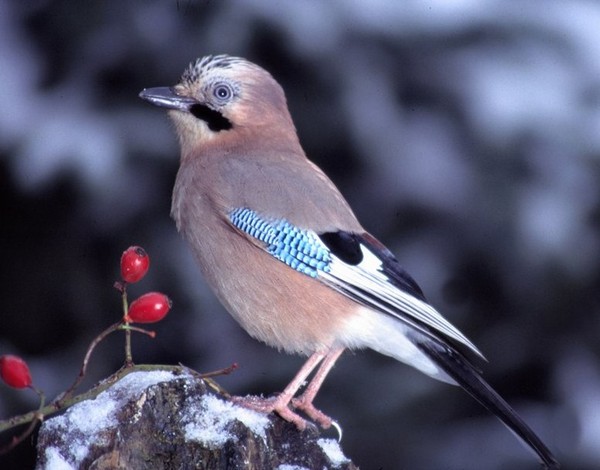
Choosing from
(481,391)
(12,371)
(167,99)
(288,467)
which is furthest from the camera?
(167,99)

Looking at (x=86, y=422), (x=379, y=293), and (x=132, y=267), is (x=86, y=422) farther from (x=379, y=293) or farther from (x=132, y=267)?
(x=379, y=293)

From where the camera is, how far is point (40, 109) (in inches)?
123

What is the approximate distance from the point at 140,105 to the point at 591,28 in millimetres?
1297

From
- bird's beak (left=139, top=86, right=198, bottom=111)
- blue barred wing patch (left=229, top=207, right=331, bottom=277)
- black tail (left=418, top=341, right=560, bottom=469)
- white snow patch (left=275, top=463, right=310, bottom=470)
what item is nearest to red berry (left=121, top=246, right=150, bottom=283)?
white snow patch (left=275, top=463, right=310, bottom=470)

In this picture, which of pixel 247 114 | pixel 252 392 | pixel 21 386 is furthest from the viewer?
pixel 252 392

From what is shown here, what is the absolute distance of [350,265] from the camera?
8.22 feet

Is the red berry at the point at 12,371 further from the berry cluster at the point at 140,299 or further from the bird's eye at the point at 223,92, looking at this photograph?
the bird's eye at the point at 223,92

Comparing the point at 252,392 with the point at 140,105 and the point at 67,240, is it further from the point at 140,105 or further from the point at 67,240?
the point at 140,105

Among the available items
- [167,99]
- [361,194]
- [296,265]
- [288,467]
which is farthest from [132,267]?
[361,194]

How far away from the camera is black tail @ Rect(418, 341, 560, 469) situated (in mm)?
2363

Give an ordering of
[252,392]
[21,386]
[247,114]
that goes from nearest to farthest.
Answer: [21,386], [247,114], [252,392]

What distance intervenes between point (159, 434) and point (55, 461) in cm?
19

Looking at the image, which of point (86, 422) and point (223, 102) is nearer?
point (86, 422)

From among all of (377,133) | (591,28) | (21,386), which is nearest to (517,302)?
(377,133)
